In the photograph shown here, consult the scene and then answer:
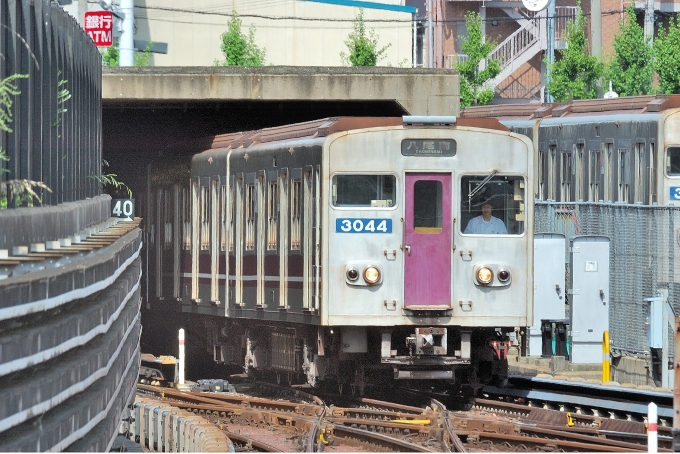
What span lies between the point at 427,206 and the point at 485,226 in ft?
2.31

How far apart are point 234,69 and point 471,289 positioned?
24.4ft

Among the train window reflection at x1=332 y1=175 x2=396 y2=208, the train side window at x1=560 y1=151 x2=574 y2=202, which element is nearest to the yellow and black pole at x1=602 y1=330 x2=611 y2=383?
the train window reflection at x1=332 y1=175 x2=396 y2=208

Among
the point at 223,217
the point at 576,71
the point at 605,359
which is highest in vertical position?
the point at 576,71

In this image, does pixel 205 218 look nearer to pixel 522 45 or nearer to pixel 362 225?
pixel 362 225

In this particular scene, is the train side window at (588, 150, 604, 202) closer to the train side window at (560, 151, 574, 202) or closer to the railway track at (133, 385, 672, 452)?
the train side window at (560, 151, 574, 202)

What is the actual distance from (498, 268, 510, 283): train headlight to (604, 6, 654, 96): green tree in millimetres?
26796

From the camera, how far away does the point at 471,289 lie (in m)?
16.7

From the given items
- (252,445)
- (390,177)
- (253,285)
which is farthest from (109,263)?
(253,285)

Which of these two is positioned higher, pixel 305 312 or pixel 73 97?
pixel 73 97

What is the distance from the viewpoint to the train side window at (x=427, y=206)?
16703mm

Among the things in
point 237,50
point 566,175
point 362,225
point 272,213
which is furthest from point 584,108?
point 237,50

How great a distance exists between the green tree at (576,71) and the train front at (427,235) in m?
24.0

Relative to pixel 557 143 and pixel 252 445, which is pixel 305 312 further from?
pixel 557 143

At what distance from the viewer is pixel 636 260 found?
20.5 meters
